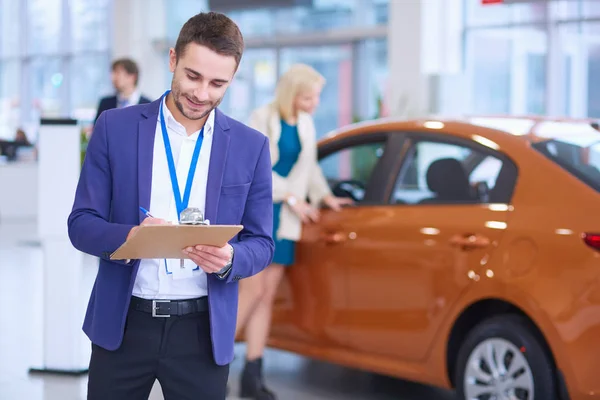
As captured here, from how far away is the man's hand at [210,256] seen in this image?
246cm

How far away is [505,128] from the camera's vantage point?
5.00 m

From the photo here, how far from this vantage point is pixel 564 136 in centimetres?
487

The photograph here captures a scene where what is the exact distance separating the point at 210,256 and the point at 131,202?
0.28m

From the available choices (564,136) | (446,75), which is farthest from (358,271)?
(446,75)

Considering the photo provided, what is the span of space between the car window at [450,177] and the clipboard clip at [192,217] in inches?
99.5

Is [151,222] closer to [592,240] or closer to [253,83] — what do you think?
[592,240]

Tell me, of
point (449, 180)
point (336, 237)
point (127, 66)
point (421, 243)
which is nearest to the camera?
point (421, 243)

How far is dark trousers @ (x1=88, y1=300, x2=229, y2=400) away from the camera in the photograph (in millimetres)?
2641

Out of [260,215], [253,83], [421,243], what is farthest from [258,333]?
[253,83]

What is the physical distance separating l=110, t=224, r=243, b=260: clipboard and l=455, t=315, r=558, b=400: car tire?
2.34 metres

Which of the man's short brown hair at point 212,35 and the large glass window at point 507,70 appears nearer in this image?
the man's short brown hair at point 212,35

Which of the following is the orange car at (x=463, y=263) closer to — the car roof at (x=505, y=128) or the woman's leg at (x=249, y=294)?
the car roof at (x=505, y=128)

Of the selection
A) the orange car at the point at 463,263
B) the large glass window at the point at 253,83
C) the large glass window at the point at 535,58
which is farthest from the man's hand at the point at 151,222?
the large glass window at the point at 253,83

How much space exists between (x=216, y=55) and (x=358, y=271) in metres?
2.80
